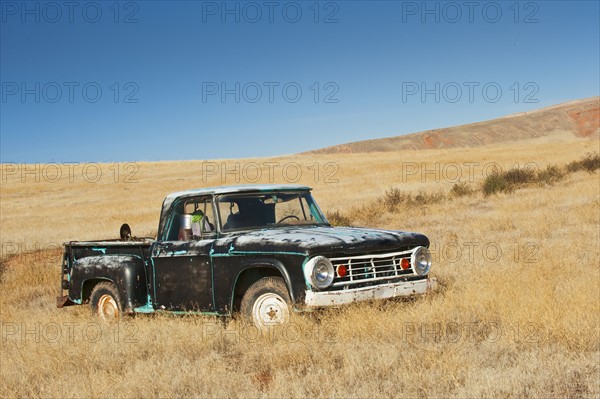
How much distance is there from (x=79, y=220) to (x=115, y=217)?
1533 millimetres

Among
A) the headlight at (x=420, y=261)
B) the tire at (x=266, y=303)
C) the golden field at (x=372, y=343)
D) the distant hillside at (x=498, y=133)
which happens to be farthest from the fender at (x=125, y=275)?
the distant hillside at (x=498, y=133)

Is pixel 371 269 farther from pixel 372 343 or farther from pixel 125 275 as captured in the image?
pixel 125 275

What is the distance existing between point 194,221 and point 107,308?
6.23 ft

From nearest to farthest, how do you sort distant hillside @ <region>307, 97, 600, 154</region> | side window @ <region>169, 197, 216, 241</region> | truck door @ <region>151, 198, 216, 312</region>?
1. truck door @ <region>151, 198, 216, 312</region>
2. side window @ <region>169, 197, 216, 241</region>
3. distant hillside @ <region>307, 97, 600, 154</region>

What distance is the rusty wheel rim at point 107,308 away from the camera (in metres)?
7.89

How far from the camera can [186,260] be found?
6945mm

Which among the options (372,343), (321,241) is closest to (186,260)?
(321,241)

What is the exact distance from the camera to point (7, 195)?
1700 inches

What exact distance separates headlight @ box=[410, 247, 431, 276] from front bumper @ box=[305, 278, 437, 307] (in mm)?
104

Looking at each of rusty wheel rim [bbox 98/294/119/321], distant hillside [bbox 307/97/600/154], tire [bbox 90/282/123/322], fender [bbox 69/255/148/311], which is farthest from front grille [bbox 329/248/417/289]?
distant hillside [bbox 307/97/600/154]

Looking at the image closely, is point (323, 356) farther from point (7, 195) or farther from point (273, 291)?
point (7, 195)

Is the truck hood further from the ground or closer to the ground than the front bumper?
further from the ground

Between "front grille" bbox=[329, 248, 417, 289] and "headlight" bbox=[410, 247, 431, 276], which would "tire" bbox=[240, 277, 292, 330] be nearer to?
"front grille" bbox=[329, 248, 417, 289]

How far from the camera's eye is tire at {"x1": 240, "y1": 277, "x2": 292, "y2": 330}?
20.2 feet
